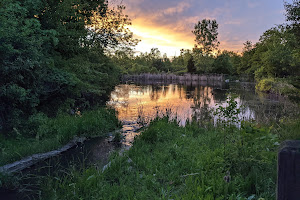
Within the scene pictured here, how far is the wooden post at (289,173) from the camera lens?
1.02 m

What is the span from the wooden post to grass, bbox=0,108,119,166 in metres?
7.04

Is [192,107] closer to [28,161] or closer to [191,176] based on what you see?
[28,161]

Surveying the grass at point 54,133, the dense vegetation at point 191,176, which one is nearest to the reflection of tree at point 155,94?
the grass at point 54,133

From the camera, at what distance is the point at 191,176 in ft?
13.5

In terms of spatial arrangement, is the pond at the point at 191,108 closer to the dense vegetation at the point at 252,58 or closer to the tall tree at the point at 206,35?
the dense vegetation at the point at 252,58

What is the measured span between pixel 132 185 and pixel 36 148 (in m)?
4.24

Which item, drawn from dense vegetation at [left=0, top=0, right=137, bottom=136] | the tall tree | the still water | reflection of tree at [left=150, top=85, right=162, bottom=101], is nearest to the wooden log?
dense vegetation at [left=0, top=0, right=137, bottom=136]

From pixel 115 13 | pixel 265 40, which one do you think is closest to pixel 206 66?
pixel 265 40

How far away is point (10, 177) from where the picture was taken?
207 inches

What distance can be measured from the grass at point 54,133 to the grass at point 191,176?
8.13ft

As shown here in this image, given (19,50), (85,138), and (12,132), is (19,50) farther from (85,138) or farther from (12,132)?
(85,138)

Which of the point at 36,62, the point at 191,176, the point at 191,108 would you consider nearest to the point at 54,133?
the point at 36,62

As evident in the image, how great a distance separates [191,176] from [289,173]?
328cm

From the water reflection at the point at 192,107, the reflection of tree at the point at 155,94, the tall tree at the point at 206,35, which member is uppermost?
the tall tree at the point at 206,35
